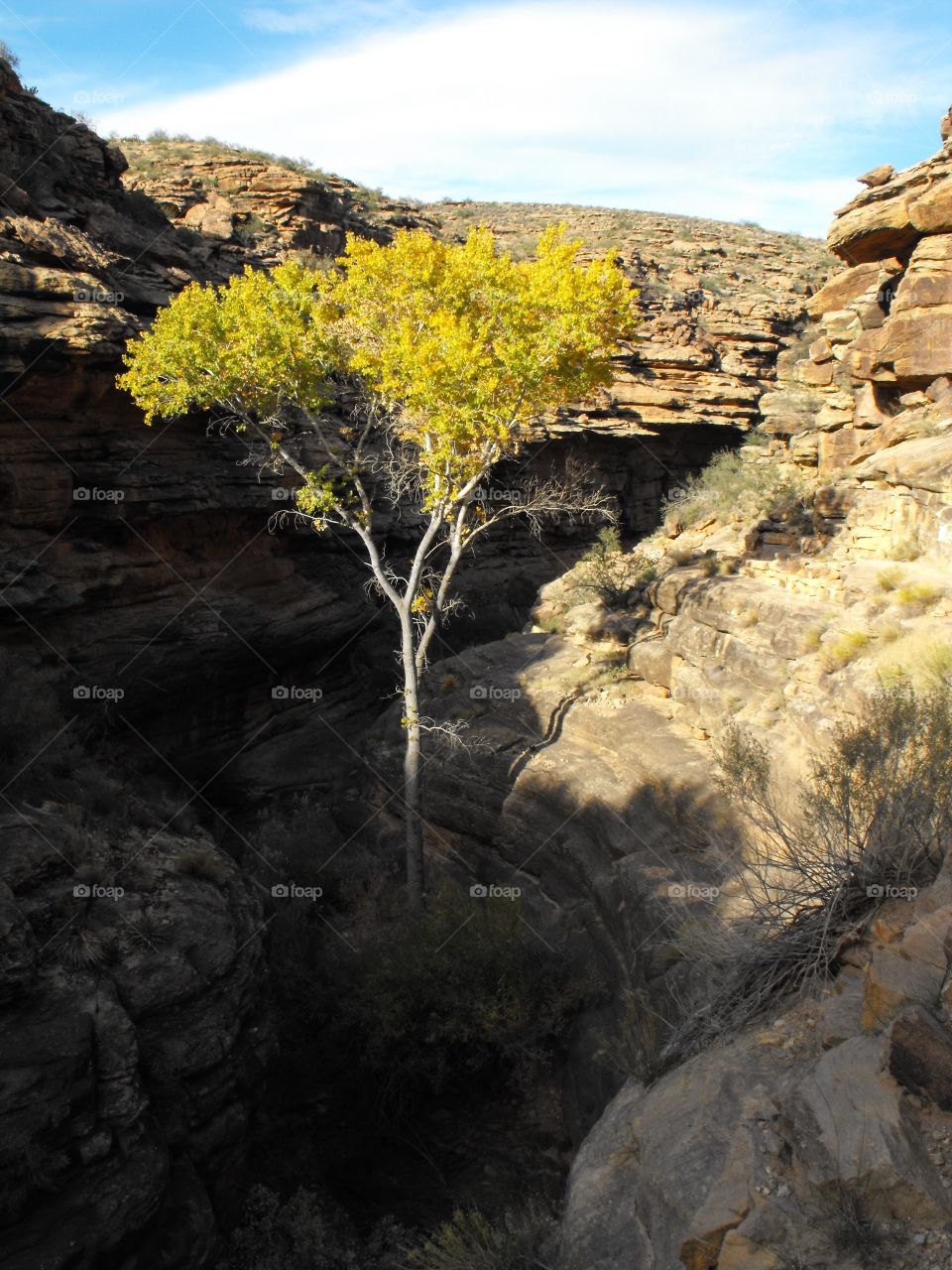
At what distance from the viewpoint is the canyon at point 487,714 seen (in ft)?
16.5

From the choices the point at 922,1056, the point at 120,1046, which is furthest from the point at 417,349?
the point at 922,1056

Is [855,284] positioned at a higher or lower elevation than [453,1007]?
higher

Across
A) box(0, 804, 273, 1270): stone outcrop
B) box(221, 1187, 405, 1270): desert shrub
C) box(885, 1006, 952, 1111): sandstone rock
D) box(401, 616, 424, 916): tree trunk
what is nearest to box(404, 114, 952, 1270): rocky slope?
box(885, 1006, 952, 1111): sandstone rock

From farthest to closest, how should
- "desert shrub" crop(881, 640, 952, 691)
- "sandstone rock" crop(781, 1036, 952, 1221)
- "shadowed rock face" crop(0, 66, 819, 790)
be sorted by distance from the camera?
"shadowed rock face" crop(0, 66, 819, 790) < "desert shrub" crop(881, 640, 952, 691) < "sandstone rock" crop(781, 1036, 952, 1221)

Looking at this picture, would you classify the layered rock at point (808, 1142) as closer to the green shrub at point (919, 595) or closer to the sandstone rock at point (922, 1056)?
the sandstone rock at point (922, 1056)

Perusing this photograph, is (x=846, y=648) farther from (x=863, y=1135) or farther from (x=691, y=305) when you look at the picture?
(x=691, y=305)

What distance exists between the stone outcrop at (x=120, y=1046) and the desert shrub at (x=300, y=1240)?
29 cm

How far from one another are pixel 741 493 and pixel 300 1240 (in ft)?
47.3

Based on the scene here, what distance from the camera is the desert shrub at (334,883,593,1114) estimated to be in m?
9.45

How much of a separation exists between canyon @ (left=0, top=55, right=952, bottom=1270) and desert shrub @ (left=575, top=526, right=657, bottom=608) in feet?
1.05

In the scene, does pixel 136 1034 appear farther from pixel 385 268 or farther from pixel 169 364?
pixel 385 268

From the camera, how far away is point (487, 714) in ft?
47.2

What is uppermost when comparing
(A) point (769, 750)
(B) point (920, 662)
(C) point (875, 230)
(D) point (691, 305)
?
(D) point (691, 305)

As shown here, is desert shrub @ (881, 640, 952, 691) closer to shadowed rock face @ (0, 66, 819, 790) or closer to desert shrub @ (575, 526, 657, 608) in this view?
desert shrub @ (575, 526, 657, 608)
